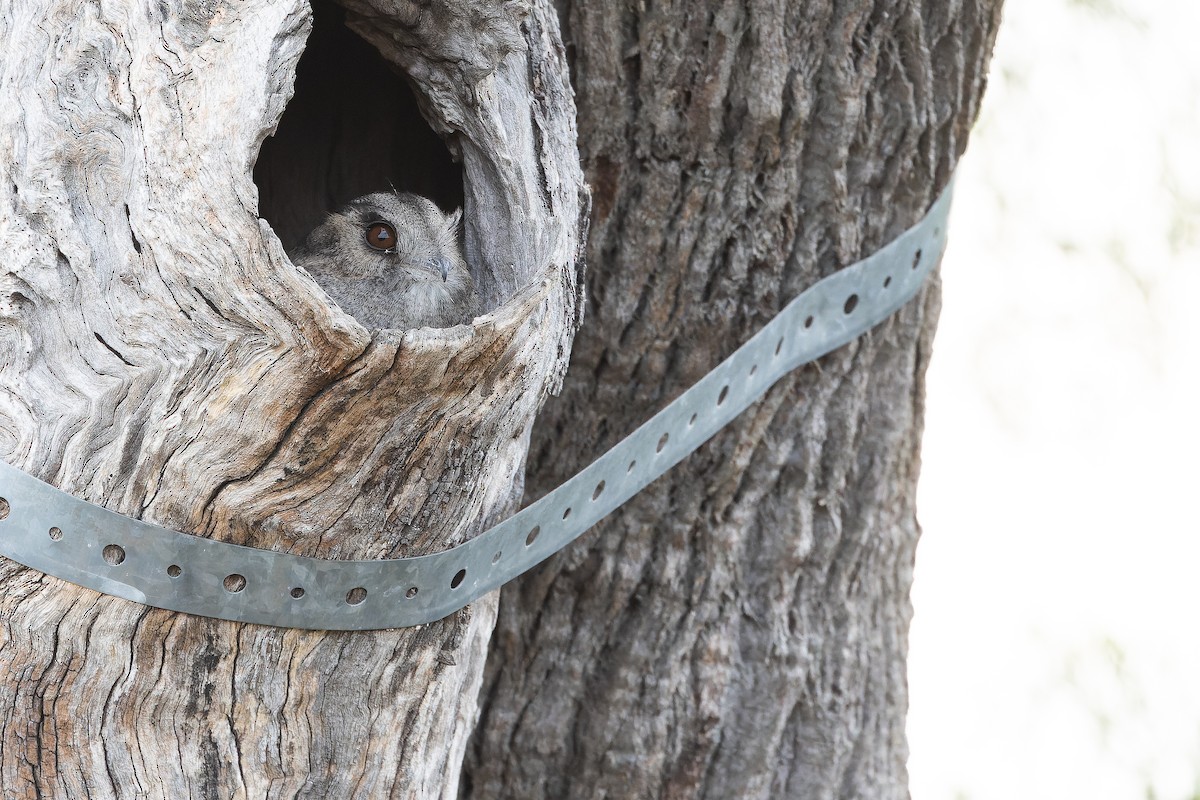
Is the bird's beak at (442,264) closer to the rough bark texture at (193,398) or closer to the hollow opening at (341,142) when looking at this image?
the hollow opening at (341,142)

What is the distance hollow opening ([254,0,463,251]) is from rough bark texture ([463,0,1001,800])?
53 cm

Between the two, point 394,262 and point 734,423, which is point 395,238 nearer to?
point 394,262

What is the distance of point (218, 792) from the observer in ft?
6.35

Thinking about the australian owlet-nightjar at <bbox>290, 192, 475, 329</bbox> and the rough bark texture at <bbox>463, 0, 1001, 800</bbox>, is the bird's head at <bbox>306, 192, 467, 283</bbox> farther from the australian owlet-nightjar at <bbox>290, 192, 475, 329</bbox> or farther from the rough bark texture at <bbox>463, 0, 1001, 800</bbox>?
the rough bark texture at <bbox>463, 0, 1001, 800</bbox>

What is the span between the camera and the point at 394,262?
3.03 m

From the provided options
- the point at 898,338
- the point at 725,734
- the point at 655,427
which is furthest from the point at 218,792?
the point at 898,338

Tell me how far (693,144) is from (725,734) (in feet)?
4.43

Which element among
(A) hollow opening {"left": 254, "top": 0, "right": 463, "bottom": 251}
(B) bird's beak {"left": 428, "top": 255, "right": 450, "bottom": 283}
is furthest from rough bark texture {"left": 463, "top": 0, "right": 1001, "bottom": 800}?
(A) hollow opening {"left": 254, "top": 0, "right": 463, "bottom": 251}

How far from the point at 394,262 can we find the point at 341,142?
39 cm

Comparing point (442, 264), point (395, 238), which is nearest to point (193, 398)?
point (442, 264)

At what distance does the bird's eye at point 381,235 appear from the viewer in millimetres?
2990

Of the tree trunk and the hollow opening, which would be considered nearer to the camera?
the tree trunk

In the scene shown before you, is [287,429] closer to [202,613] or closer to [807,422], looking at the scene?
[202,613]

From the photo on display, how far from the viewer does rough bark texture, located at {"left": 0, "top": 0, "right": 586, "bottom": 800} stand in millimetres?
1742
